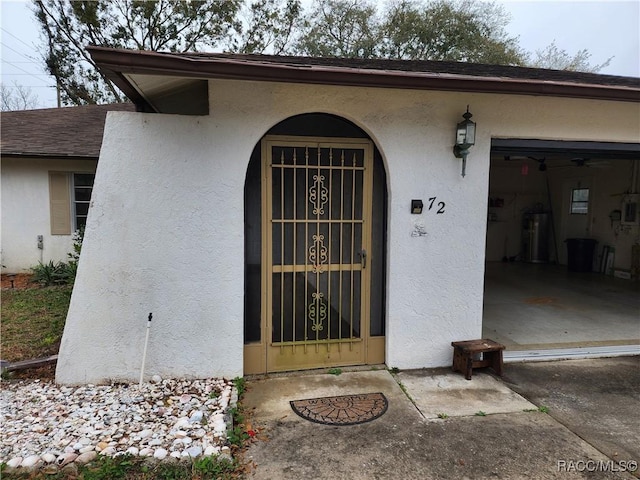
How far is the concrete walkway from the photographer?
2.54 metres

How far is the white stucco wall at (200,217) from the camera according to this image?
350cm

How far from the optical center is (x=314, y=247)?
13.1 feet

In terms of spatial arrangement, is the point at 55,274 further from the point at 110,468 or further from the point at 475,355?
the point at 475,355

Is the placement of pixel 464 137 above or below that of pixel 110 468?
above

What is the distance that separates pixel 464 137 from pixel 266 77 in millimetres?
1979

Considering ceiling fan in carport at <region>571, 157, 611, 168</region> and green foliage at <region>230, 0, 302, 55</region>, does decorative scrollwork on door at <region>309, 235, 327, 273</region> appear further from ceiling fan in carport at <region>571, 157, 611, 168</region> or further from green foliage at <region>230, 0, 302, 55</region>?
green foliage at <region>230, 0, 302, 55</region>

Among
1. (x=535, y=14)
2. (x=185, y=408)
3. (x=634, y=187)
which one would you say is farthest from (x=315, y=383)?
(x=535, y=14)

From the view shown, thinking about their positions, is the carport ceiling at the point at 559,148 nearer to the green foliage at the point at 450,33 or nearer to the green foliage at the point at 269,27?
the green foliage at the point at 269,27

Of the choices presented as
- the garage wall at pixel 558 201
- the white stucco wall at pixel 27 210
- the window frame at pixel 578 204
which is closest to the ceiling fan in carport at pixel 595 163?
the garage wall at pixel 558 201

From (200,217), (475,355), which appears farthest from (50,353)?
(475,355)

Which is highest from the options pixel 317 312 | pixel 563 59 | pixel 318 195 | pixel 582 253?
pixel 563 59

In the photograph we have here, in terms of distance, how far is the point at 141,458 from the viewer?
2.50 meters

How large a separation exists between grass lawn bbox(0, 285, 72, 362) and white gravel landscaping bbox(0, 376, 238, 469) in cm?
95

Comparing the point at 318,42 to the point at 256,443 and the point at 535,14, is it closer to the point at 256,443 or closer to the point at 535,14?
the point at 535,14
